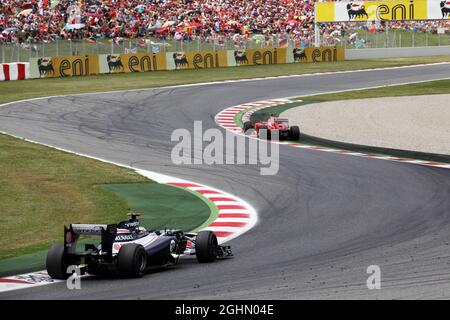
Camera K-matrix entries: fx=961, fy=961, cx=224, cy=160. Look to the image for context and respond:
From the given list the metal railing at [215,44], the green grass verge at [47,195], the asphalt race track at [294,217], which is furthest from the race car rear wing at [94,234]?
the metal railing at [215,44]

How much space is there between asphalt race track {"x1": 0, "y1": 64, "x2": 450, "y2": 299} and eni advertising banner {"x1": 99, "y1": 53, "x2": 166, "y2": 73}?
51.8 ft

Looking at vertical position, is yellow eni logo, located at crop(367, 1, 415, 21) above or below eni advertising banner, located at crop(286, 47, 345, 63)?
above

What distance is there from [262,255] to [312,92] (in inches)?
1102

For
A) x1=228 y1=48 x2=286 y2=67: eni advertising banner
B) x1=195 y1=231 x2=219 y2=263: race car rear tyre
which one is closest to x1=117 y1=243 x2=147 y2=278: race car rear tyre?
x1=195 y1=231 x2=219 y2=263: race car rear tyre

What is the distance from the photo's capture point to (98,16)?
5531 centimetres

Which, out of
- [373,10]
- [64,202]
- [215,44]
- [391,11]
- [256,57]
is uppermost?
[373,10]

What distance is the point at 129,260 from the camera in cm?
1159

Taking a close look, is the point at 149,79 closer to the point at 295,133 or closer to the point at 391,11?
the point at 295,133

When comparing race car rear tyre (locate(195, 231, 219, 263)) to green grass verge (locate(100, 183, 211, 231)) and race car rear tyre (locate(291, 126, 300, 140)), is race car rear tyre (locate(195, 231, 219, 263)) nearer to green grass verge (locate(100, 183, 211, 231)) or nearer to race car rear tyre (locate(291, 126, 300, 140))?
green grass verge (locate(100, 183, 211, 231))

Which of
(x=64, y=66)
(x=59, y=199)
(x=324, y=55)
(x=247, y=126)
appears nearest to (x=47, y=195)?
(x=59, y=199)

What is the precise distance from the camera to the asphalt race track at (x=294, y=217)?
11.1 meters

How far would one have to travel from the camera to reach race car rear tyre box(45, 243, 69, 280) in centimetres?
1170

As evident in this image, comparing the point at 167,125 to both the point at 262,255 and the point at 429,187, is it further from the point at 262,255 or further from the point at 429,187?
the point at 262,255

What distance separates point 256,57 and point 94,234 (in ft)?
147
